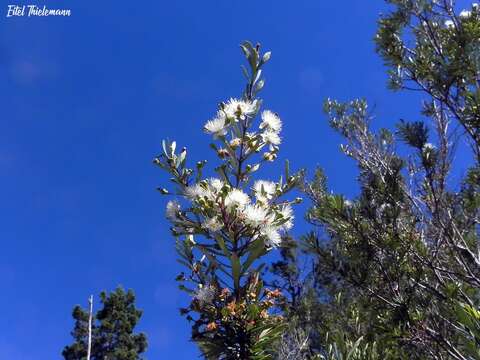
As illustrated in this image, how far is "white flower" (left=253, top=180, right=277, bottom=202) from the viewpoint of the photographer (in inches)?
86.1

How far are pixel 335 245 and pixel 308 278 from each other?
11.5m

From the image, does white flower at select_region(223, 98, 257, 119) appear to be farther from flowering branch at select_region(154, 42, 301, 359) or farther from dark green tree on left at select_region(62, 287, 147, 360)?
dark green tree on left at select_region(62, 287, 147, 360)

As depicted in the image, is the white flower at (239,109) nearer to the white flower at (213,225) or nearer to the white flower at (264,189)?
the white flower at (264,189)

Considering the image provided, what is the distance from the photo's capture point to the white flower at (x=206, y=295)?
6.55 ft

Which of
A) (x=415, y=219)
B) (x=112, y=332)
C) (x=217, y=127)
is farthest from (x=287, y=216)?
(x=112, y=332)

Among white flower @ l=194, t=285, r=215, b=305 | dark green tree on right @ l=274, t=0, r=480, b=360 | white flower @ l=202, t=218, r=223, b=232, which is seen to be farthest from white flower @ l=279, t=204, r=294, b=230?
dark green tree on right @ l=274, t=0, r=480, b=360

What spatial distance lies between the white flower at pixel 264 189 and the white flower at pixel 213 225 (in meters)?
0.25

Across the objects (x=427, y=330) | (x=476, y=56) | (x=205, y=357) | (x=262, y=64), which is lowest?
(x=205, y=357)

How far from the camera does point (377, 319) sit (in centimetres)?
430

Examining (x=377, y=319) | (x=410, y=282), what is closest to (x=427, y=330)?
(x=377, y=319)

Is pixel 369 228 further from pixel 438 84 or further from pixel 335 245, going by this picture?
pixel 438 84

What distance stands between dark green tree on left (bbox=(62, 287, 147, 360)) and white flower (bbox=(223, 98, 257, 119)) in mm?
24438

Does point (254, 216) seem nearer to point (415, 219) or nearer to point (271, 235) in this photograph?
point (271, 235)

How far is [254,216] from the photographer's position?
2018 millimetres
